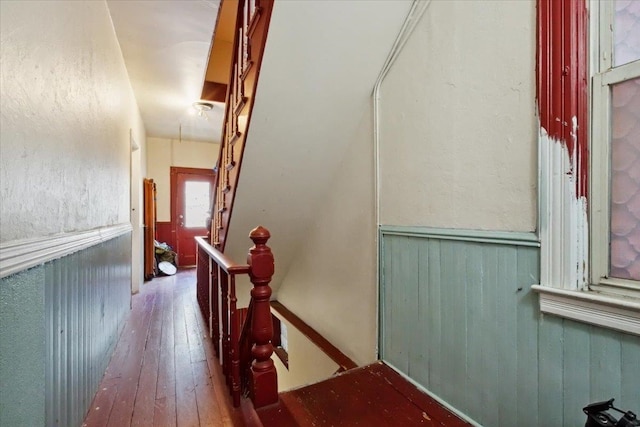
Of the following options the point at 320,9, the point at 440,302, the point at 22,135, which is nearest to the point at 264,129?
the point at 320,9

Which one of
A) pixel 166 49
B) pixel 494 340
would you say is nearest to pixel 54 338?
pixel 494 340

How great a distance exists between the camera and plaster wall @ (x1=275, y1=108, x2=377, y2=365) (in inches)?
75.3

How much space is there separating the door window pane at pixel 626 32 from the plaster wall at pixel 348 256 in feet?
3.61

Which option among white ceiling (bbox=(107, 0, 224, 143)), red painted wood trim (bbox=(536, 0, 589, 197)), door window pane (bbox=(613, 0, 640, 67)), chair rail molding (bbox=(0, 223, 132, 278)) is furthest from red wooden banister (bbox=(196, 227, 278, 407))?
white ceiling (bbox=(107, 0, 224, 143))

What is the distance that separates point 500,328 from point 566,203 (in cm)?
51

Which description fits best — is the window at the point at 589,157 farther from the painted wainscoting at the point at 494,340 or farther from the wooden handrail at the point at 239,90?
the wooden handrail at the point at 239,90

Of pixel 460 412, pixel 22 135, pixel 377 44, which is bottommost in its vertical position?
pixel 460 412

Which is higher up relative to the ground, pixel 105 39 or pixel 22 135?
pixel 105 39

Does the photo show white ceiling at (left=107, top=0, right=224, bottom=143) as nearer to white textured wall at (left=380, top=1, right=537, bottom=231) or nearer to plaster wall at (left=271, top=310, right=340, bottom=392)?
white textured wall at (left=380, top=1, right=537, bottom=231)

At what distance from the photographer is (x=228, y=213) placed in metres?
2.39

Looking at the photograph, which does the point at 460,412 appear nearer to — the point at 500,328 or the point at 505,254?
the point at 500,328

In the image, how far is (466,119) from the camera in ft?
4.11

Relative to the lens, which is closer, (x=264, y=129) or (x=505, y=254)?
(x=505, y=254)

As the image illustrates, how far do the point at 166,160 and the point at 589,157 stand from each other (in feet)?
20.0
